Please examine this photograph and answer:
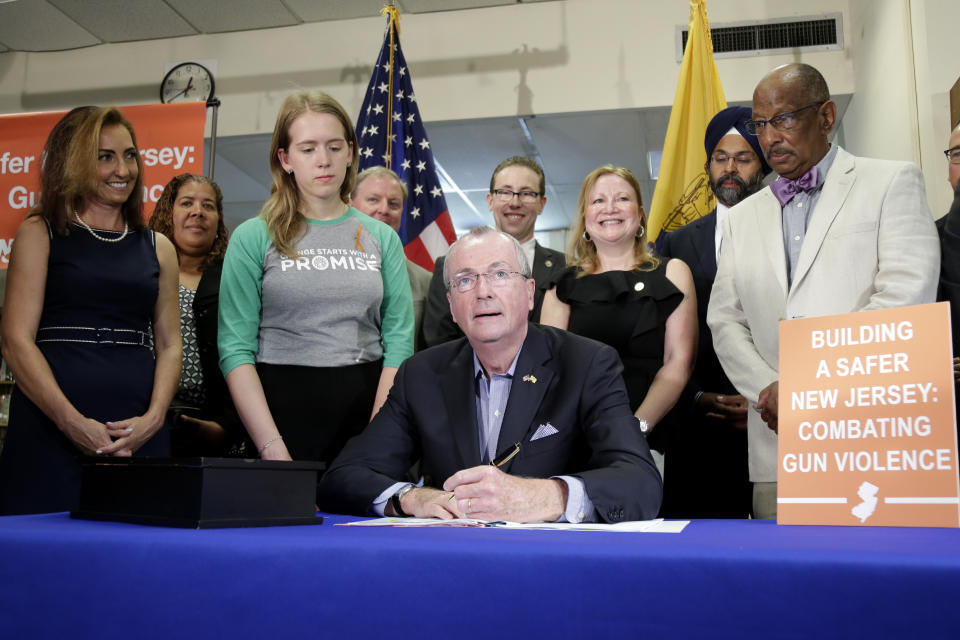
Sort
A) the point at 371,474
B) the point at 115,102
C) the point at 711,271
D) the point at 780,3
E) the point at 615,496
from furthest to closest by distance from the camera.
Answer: the point at 115,102 → the point at 780,3 → the point at 711,271 → the point at 371,474 → the point at 615,496

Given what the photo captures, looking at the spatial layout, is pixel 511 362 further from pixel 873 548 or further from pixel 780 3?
pixel 780 3

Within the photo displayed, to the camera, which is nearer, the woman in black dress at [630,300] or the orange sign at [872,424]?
the orange sign at [872,424]

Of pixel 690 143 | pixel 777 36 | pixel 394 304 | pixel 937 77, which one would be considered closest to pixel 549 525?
pixel 394 304

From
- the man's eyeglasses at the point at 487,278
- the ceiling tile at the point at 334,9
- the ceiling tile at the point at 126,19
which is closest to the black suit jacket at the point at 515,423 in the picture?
the man's eyeglasses at the point at 487,278

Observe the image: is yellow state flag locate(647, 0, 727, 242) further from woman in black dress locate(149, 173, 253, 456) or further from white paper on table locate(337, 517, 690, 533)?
white paper on table locate(337, 517, 690, 533)

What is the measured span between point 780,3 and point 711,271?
335 centimetres

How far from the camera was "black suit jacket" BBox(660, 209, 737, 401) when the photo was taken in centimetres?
269

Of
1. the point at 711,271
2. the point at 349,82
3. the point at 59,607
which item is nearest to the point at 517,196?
the point at 711,271

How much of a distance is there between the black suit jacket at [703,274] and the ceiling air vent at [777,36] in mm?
2870

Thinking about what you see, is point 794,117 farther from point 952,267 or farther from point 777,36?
point 777,36

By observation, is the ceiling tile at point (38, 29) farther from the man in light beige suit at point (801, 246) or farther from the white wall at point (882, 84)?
the man in light beige suit at point (801, 246)

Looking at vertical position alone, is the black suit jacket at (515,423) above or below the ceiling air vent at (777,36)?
below

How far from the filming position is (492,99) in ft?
18.9

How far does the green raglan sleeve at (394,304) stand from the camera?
7.76 ft
